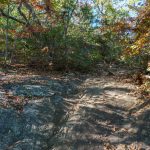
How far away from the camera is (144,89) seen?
40.1 feet

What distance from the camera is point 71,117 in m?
10.6

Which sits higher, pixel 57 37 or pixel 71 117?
pixel 57 37

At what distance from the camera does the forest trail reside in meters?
9.12

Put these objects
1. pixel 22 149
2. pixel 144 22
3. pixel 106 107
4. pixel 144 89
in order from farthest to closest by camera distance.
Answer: pixel 144 22
pixel 144 89
pixel 106 107
pixel 22 149

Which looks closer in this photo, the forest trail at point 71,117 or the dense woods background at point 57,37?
the forest trail at point 71,117

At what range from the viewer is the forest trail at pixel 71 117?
912 cm

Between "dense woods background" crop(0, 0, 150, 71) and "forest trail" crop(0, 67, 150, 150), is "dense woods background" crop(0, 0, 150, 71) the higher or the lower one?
the higher one

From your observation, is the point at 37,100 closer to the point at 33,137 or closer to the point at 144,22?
the point at 33,137

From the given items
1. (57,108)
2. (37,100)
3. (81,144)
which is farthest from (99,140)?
(37,100)

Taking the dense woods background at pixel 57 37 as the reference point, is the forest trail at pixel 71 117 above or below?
below

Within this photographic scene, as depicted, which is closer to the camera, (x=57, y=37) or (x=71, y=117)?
(x=71, y=117)

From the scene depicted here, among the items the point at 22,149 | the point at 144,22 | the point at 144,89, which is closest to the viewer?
the point at 22,149

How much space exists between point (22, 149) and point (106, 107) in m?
3.55

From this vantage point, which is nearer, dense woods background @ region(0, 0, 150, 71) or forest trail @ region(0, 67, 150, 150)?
forest trail @ region(0, 67, 150, 150)
